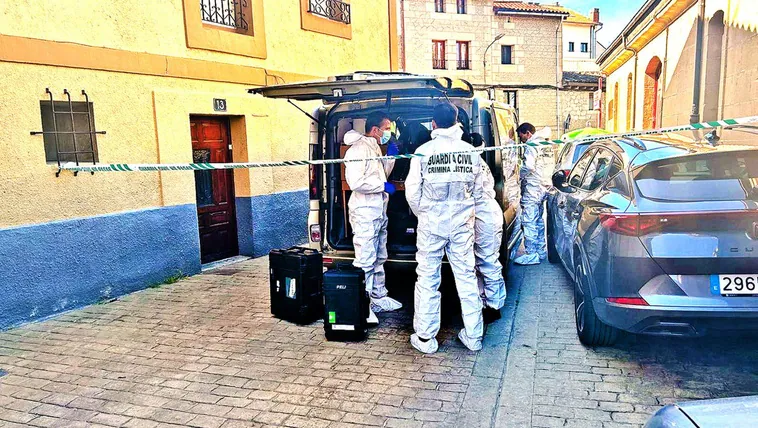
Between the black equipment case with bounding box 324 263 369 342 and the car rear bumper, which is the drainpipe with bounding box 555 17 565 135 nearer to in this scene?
the black equipment case with bounding box 324 263 369 342

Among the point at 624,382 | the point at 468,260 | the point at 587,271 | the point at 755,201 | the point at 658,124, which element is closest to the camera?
the point at 755,201

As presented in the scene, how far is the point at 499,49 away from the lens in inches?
1410

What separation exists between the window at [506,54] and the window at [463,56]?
2344 mm

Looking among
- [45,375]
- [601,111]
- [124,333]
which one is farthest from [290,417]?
[601,111]

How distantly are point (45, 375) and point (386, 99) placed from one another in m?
3.85

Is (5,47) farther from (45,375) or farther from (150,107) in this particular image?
(45,375)

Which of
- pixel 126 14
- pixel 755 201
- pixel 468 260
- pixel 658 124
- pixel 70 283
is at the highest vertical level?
pixel 126 14

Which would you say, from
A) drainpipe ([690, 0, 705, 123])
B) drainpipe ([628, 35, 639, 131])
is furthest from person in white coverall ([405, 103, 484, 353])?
drainpipe ([628, 35, 639, 131])

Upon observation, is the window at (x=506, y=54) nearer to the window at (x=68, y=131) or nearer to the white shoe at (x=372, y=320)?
the window at (x=68, y=131)

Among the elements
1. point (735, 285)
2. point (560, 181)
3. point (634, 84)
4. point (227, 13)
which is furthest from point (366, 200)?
point (634, 84)

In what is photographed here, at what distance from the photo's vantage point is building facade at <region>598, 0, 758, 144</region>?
28.2 ft

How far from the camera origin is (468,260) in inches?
183

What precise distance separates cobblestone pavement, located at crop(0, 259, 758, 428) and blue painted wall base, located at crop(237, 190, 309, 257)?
2.75 metres

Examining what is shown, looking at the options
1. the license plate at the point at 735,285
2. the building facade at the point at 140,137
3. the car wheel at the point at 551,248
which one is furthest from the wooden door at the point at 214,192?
the license plate at the point at 735,285
